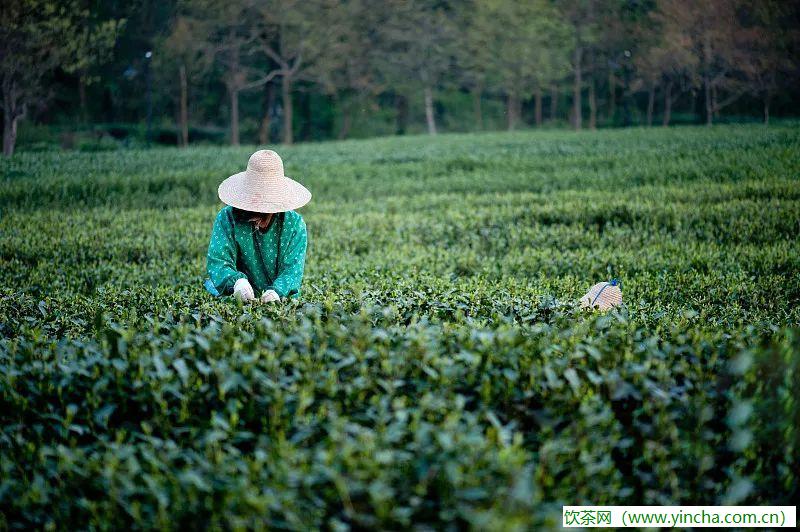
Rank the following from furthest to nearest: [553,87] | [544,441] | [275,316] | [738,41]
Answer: [553,87] → [738,41] → [275,316] → [544,441]

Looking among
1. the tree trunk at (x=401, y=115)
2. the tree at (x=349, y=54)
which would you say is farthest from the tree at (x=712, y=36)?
the tree trunk at (x=401, y=115)

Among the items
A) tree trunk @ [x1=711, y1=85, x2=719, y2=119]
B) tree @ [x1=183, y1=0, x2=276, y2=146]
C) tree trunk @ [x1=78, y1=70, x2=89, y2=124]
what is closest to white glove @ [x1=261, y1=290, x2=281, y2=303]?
tree trunk @ [x1=78, y1=70, x2=89, y2=124]

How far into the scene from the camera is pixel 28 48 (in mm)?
15531

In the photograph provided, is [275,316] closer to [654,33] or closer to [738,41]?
[738,41]

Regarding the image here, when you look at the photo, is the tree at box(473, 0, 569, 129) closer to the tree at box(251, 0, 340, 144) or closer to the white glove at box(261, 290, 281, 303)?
the tree at box(251, 0, 340, 144)

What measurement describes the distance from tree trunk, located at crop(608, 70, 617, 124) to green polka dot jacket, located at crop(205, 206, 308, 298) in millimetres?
45034

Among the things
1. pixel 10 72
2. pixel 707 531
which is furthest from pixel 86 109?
pixel 707 531

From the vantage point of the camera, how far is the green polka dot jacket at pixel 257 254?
4.89 meters

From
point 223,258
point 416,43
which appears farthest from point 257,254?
point 416,43

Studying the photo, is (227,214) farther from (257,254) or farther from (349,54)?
(349,54)

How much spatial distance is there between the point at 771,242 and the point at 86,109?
26.8m

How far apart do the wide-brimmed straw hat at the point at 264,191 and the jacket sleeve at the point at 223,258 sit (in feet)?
0.56

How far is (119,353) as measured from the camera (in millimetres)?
3129

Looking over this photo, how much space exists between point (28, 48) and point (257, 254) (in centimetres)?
1361
